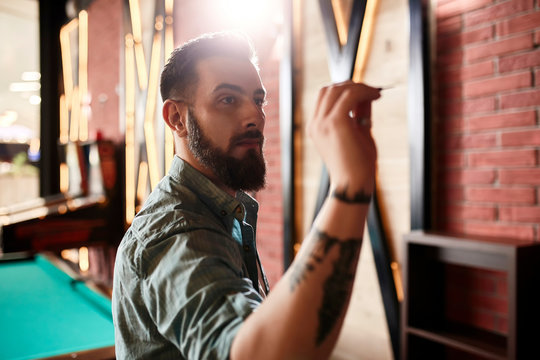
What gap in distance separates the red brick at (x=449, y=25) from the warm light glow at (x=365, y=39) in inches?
15.8

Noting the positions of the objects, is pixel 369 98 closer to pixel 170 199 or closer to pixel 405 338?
pixel 170 199

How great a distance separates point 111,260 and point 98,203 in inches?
28.6

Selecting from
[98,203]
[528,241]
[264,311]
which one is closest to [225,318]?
[264,311]

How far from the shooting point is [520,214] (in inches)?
71.0

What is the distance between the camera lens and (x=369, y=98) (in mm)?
720

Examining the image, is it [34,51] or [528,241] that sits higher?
[34,51]

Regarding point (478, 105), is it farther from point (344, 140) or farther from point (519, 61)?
point (344, 140)

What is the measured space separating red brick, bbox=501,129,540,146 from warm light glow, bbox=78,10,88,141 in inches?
203

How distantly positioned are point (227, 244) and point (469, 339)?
143 cm

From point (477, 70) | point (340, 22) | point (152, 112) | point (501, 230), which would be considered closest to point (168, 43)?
point (152, 112)

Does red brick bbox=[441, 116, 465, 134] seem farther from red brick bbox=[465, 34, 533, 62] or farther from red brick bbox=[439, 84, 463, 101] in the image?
red brick bbox=[465, 34, 533, 62]

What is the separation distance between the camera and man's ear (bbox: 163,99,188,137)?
0.99 metres

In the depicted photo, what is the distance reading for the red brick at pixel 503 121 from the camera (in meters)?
1.77

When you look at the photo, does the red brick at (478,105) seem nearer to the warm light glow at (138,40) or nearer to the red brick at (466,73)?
the red brick at (466,73)
